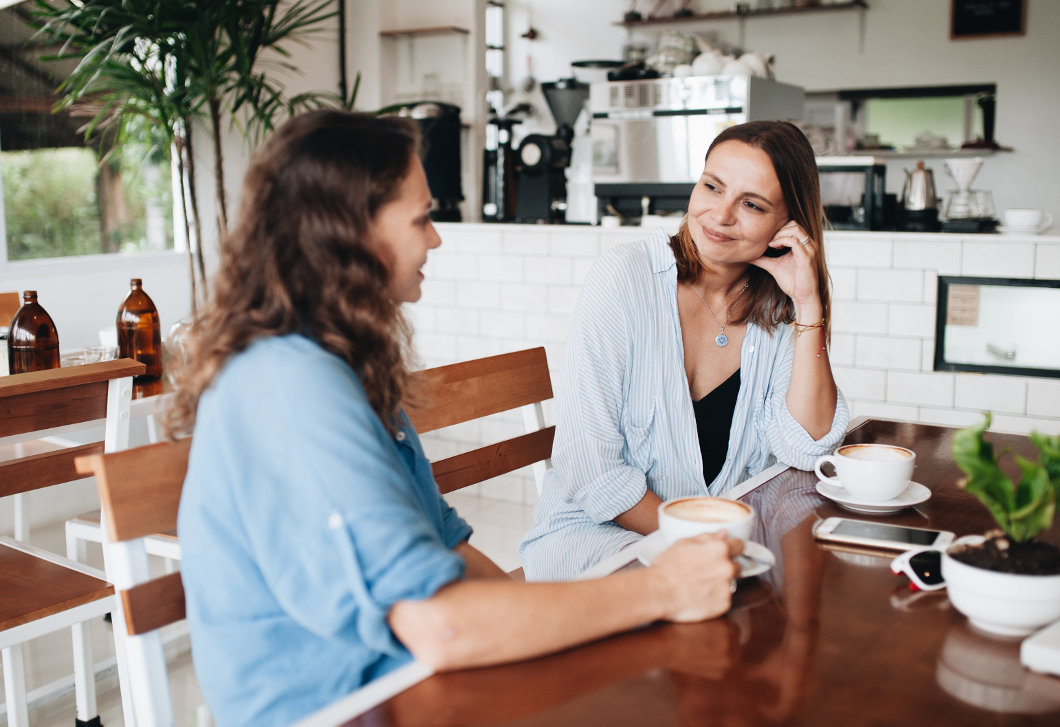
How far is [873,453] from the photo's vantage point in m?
1.30

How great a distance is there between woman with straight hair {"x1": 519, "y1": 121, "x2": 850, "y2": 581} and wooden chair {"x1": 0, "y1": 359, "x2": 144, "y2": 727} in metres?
0.85

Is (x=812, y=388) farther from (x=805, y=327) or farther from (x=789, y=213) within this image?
(x=789, y=213)

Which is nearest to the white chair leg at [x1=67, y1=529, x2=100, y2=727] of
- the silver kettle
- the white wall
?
the silver kettle

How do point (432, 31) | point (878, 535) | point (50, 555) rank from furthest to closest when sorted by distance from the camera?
point (432, 31) → point (50, 555) → point (878, 535)

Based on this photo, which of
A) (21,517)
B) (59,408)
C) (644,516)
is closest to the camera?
(644,516)

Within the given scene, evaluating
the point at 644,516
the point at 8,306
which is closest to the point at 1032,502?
the point at 644,516

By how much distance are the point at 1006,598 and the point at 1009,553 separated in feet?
0.14

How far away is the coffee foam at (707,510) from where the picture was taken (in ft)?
3.17

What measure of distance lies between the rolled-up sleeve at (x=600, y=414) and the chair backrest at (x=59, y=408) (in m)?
0.90

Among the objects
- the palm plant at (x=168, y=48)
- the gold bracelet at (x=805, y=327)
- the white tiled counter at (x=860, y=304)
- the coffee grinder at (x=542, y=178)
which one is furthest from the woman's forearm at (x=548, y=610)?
the coffee grinder at (x=542, y=178)

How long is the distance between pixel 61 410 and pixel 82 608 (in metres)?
0.37

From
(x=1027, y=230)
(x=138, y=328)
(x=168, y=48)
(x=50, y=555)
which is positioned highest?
(x=168, y=48)

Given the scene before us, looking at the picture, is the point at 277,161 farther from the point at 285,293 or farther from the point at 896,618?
the point at 896,618

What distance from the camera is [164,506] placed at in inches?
40.2
